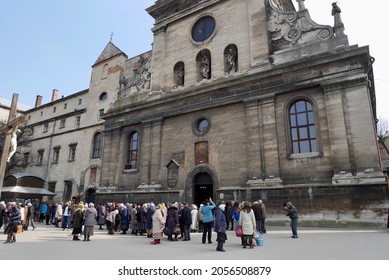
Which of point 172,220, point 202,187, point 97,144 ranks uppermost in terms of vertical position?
point 97,144

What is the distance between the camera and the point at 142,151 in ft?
66.5

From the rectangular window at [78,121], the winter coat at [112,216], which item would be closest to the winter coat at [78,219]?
the winter coat at [112,216]

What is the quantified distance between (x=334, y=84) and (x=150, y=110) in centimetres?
1291

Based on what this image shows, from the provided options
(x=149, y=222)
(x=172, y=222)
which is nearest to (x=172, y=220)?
(x=172, y=222)

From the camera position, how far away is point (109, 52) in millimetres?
A: 29891

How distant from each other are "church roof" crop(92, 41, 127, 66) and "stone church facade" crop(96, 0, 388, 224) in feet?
24.1

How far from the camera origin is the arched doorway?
1722 cm

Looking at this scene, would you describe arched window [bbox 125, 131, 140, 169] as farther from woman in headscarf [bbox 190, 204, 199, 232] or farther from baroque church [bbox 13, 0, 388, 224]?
woman in headscarf [bbox 190, 204, 199, 232]

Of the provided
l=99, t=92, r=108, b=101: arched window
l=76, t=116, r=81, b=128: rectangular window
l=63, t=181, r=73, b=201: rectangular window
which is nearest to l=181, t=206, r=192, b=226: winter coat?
l=63, t=181, r=73, b=201: rectangular window

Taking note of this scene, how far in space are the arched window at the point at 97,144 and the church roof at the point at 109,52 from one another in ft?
29.4

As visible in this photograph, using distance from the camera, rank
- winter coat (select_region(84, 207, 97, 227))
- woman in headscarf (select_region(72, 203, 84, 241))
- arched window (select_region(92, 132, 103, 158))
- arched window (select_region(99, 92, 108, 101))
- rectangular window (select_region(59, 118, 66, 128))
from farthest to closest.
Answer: rectangular window (select_region(59, 118, 66, 128)) < arched window (select_region(99, 92, 108, 101)) < arched window (select_region(92, 132, 103, 158)) < woman in headscarf (select_region(72, 203, 84, 241)) < winter coat (select_region(84, 207, 97, 227))

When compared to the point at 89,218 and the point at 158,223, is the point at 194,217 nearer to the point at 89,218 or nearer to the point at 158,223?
the point at 158,223

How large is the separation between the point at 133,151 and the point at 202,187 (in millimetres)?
7179

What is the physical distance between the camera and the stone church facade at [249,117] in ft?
43.3
